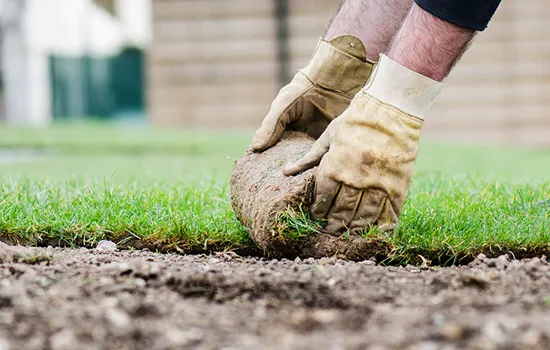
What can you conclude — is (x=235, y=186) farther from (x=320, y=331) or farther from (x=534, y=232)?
(x=320, y=331)

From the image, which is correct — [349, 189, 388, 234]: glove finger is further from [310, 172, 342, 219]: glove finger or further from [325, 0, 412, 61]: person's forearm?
[325, 0, 412, 61]: person's forearm

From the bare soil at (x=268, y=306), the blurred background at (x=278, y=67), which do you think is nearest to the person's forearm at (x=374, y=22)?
the bare soil at (x=268, y=306)

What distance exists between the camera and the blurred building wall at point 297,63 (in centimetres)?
1184

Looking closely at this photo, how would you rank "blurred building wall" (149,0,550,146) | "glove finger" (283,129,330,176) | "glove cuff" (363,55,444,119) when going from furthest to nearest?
"blurred building wall" (149,0,550,146) → "glove finger" (283,129,330,176) → "glove cuff" (363,55,444,119)

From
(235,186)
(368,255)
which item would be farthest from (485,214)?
(235,186)

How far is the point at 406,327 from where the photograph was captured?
1272mm

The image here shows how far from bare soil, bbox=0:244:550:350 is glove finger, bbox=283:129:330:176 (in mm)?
343

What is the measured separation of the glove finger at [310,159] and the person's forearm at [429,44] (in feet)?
1.07

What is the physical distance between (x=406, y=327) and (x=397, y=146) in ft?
2.84

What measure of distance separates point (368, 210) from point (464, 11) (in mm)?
607

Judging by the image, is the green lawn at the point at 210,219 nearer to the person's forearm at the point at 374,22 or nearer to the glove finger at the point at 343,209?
the glove finger at the point at 343,209

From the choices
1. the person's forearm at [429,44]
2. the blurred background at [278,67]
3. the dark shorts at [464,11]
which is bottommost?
the blurred background at [278,67]

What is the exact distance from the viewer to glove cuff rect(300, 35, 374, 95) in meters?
2.48

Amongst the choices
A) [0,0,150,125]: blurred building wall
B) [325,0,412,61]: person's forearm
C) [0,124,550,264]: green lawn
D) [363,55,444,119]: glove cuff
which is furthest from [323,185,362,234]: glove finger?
[0,0,150,125]: blurred building wall
